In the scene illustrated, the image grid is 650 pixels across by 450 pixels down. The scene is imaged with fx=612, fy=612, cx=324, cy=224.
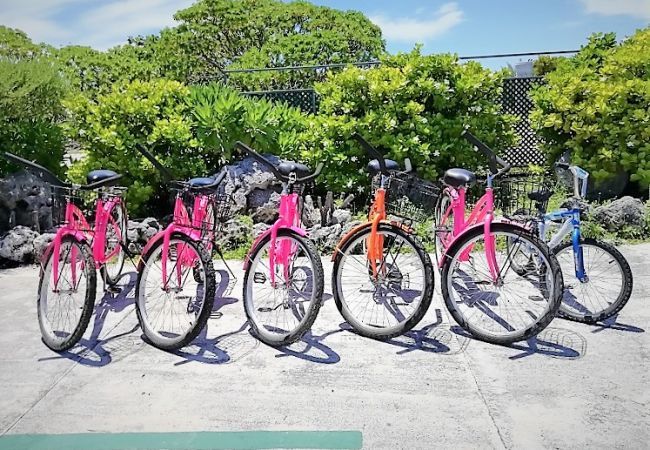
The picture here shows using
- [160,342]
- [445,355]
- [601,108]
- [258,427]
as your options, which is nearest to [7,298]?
[160,342]

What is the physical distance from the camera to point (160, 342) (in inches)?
151

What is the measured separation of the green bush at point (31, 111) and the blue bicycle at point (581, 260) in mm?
5374

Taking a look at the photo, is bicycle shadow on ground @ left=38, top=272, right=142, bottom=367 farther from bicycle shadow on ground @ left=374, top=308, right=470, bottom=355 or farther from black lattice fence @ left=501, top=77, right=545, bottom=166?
black lattice fence @ left=501, top=77, right=545, bottom=166

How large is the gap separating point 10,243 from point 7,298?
1173mm

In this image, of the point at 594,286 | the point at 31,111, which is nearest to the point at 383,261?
the point at 594,286

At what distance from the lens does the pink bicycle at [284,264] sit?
3.72 m

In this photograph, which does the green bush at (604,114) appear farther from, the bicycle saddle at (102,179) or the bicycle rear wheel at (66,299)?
the bicycle rear wheel at (66,299)

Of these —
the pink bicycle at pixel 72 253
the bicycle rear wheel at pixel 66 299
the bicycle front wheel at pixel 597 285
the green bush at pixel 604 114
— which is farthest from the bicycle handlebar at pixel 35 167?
the green bush at pixel 604 114

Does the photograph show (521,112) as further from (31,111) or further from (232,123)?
(31,111)

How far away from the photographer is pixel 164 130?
6879 mm

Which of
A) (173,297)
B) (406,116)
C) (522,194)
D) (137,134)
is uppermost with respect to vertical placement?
(406,116)

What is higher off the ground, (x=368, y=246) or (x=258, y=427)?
(x=368, y=246)

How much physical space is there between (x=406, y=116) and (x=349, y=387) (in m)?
4.53

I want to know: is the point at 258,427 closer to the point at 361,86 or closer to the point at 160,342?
the point at 160,342
